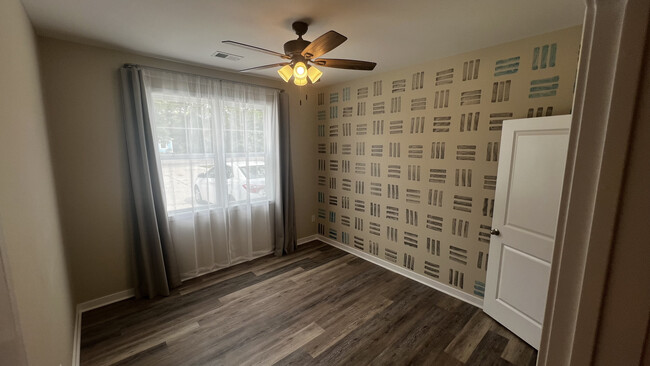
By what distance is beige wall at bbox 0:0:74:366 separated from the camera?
39.9 inches

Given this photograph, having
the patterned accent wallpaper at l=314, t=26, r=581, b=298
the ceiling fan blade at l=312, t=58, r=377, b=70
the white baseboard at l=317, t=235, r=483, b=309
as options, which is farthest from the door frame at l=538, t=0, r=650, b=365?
the white baseboard at l=317, t=235, r=483, b=309

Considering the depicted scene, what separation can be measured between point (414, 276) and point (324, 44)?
2.77m

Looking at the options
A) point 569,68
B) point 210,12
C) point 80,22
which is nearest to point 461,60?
point 569,68

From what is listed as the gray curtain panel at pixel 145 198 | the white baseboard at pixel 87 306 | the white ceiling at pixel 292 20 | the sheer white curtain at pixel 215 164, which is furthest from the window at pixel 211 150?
the white baseboard at pixel 87 306

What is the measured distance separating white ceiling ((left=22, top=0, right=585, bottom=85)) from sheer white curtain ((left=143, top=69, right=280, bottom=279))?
530mm

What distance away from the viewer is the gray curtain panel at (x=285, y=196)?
11.8ft

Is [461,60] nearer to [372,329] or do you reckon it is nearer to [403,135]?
[403,135]

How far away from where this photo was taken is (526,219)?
6.98ft

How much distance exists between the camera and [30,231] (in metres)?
1.24

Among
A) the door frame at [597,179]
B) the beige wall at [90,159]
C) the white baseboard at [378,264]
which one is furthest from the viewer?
the beige wall at [90,159]

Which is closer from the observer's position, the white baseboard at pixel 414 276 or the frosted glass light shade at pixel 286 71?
the frosted glass light shade at pixel 286 71

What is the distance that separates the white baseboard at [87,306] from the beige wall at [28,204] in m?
0.19

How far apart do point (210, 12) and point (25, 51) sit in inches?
44.6

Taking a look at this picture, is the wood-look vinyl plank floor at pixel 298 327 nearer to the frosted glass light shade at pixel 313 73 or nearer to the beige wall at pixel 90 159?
the beige wall at pixel 90 159
